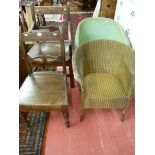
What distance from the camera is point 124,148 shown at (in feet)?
5.71

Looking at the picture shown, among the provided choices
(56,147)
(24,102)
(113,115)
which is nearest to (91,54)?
(113,115)

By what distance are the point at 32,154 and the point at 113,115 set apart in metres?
0.90

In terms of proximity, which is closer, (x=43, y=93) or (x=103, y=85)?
(x=43, y=93)

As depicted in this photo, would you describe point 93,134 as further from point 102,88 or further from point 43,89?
point 43,89

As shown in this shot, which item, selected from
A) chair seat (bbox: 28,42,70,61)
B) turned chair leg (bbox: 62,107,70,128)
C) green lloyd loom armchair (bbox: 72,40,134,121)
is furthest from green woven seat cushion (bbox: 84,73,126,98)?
chair seat (bbox: 28,42,70,61)

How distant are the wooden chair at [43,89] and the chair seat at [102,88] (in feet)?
0.80

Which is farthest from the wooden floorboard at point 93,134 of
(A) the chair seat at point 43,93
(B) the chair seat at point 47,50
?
(B) the chair seat at point 47,50

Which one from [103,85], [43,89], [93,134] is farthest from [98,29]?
[93,134]

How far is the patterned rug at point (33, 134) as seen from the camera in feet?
5.63

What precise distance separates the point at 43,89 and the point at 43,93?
0.19 feet

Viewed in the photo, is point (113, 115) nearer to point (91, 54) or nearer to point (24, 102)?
point (91, 54)

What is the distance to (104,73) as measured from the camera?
7.02 ft

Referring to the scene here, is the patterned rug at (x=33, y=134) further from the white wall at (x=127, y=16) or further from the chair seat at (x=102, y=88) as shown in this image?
the white wall at (x=127, y=16)

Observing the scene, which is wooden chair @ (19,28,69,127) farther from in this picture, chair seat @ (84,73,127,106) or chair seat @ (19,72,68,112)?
chair seat @ (84,73,127,106)
